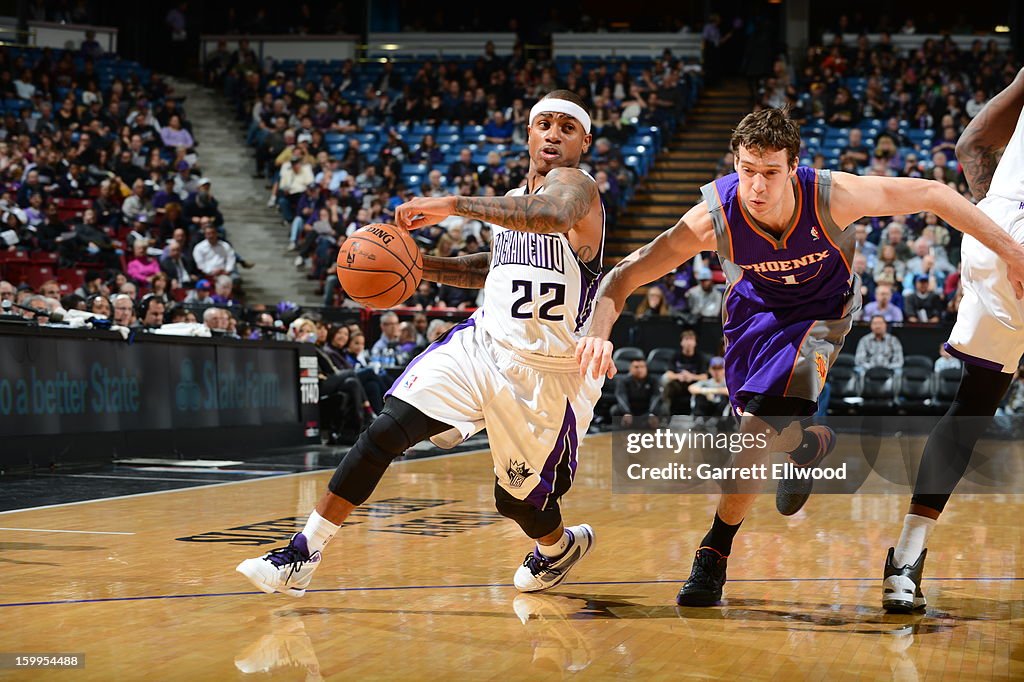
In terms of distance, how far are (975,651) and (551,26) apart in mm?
24052

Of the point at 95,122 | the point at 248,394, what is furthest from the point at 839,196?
the point at 95,122

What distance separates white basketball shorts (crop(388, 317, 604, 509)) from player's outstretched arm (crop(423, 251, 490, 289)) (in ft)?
1.02

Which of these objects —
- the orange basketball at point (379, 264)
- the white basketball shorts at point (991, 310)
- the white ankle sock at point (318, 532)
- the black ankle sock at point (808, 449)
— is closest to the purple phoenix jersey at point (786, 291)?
the black ankle sock at point (808, 449)

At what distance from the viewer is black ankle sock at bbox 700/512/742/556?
4.16m

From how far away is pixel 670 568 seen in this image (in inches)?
189

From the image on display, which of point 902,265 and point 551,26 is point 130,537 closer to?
point 902,265

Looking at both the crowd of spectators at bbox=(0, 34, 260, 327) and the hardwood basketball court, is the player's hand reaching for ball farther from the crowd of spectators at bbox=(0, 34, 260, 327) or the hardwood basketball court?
the crowd of spectators at bbox=(0, 34, 260, 327)

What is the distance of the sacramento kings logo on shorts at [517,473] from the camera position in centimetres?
407

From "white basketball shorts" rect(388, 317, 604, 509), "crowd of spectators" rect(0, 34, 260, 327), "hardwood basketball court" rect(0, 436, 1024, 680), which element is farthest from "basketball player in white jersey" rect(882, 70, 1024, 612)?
"crowd of spectators" rect(0, 34, 260, 327)

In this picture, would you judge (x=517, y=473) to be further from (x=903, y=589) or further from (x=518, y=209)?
(x=903, y=589)

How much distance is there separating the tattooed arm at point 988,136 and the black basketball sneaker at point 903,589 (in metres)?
1.46

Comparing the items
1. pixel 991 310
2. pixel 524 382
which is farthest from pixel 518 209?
pixel 991 310

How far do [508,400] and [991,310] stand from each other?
172cm

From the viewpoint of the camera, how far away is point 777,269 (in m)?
3.96
